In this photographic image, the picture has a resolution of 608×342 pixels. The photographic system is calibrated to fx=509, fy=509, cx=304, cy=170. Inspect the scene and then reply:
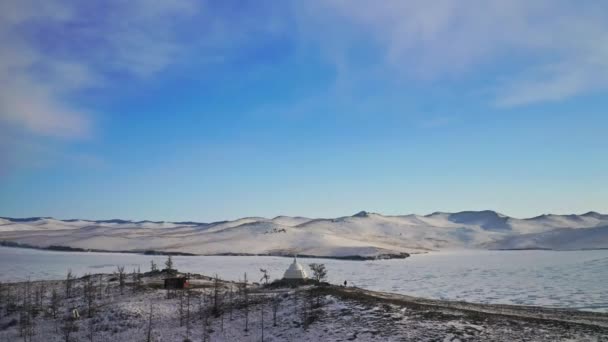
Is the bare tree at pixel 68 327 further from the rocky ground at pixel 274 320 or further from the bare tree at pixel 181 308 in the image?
the bare tree at pixel 181 308

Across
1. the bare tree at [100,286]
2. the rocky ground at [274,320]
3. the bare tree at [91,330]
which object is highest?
the bare tree at [100,286]

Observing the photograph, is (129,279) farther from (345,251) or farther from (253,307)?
(345,251)

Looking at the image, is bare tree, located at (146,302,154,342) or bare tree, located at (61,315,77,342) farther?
bare tree, located at (61,315,77,342)

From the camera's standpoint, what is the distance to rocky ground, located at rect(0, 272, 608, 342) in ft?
62.8

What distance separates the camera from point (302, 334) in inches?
803

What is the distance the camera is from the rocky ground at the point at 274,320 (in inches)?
754

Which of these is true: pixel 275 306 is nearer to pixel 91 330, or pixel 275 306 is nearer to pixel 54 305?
pixel 91 330

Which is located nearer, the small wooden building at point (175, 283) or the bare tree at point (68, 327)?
the bare tree at point (68, 327)

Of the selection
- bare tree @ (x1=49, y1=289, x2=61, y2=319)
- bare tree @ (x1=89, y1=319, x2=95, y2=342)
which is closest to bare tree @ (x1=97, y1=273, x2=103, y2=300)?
bare tree @ (x1=49, y1=289, x2=61, y2=319)

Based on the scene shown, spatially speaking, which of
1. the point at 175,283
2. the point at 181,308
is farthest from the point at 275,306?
the point at 175,283

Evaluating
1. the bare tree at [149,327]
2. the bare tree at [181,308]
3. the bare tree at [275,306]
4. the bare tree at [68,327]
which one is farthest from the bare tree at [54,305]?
the bare tree at [275,306]

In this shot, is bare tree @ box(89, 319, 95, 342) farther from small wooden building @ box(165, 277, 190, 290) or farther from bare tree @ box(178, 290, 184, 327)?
small wooden building @ box(165, 277, 190, 290)

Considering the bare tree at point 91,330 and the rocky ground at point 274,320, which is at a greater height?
the rocky ground at point 274,320

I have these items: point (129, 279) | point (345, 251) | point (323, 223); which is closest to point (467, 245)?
point (323, 223)
